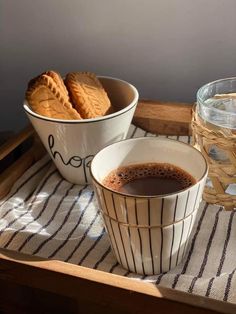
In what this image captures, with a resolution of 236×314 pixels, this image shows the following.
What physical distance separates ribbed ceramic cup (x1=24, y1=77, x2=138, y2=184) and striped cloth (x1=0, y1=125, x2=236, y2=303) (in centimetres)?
2

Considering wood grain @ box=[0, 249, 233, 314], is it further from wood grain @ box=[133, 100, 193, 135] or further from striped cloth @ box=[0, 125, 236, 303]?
wood grain @ box=[133, 100, 193, 135]

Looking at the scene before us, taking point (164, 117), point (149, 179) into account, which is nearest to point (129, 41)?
point (164, 117)

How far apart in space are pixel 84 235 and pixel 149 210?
105 mm

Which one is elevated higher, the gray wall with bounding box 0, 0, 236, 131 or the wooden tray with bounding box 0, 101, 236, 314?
the gray wall with bounding box 0, 0, 236, 131

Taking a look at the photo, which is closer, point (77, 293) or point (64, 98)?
point (77, 293)

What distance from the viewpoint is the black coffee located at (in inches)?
16.7

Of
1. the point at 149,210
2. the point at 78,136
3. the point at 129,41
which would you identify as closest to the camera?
the point at 149,210

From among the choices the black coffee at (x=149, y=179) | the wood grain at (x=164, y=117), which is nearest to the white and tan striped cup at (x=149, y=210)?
the black coffee at (x=149, y=179)

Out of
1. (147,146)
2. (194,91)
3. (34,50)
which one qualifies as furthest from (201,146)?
(34,50)

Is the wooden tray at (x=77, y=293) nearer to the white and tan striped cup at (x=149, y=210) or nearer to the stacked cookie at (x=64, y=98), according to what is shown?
the white and tan striped cup at (x=149, y=210)

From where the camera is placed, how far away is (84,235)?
1.57 ft

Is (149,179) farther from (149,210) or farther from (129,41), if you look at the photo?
(129,41)

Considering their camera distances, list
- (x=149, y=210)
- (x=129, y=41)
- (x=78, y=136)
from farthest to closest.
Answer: (x=129, y=41) → (x=78, y=136) → (x=149, y=210)

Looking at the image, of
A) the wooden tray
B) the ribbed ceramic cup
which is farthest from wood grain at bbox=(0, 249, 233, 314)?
the ribbed ceramic cup
